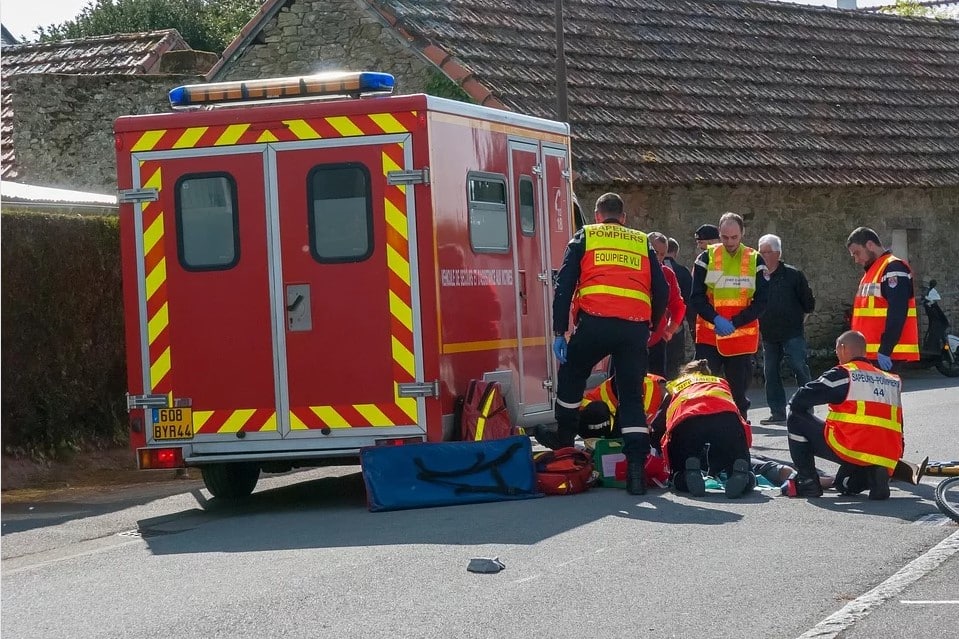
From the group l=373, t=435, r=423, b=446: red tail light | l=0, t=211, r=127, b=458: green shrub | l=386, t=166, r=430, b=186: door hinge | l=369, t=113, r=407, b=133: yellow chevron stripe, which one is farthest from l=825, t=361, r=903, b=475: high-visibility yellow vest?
l=0, t=211, r=127, b=458: green shrub

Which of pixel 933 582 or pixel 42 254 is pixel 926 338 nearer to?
pixel 42 254

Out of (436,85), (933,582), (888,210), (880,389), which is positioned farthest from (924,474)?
(888,210)

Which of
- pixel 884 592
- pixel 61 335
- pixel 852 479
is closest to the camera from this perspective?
pixel 884 592

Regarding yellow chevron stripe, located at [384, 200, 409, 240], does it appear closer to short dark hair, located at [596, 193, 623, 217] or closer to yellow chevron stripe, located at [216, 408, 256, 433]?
short dark hair, located at [596, 193, 623, 217]

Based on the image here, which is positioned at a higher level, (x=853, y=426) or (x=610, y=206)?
(x=610, y=206)

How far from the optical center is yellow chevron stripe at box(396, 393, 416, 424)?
32.1 ft

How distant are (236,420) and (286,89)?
7.12 feet

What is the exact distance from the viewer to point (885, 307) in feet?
34.1

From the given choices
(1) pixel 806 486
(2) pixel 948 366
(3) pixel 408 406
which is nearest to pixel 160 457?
(3) pixel 408 406

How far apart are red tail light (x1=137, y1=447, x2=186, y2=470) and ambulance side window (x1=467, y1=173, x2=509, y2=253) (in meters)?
2.37

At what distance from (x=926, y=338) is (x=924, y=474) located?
14.3 m

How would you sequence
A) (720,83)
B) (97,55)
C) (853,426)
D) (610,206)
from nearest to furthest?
1. (853,426)
2. (610,206)
3. (720,83)
4. (97,55)

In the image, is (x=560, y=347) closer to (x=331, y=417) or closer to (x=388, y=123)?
(x=331, y=417)

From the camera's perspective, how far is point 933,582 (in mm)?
7035
